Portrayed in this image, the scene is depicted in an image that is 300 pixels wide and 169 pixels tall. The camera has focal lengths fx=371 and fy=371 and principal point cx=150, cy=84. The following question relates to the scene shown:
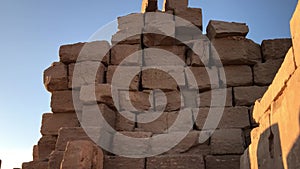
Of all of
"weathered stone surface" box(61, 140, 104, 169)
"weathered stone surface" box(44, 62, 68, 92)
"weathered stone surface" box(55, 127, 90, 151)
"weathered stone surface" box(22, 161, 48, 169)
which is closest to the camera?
"weathered stone surface" box(61, 140, 104, 169)

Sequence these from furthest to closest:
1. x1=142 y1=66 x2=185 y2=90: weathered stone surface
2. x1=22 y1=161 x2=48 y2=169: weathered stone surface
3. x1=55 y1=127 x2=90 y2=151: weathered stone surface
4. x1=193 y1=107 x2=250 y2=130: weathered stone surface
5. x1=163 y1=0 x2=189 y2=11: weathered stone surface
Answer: x1=163 y1=0 x2=189 y2=11: weathered stone surface, x1=142 y1=66 x2=185 y2=90: weathered stone surface, x1=193 y1=107 x2=250 y2=130: weathered stone surface, x1=22 y1=161 x2=48 y2=169: weathered stone surface, x1=55 y1=127 x2=90 y2=151: weathered stone surface

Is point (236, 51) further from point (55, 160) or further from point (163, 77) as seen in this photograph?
point (55, 160)

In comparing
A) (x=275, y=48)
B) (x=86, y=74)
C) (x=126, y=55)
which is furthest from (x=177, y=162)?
(x=275, y=48)

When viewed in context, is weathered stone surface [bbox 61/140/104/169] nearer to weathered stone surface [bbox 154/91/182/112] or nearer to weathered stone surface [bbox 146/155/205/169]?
weathered stone surface [bbox 146/155/205/169]

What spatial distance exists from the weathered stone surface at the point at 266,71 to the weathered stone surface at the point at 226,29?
87 centimetres

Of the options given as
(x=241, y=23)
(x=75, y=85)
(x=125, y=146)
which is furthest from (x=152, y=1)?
(x=125, y=146)

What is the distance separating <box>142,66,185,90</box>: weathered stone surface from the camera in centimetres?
820

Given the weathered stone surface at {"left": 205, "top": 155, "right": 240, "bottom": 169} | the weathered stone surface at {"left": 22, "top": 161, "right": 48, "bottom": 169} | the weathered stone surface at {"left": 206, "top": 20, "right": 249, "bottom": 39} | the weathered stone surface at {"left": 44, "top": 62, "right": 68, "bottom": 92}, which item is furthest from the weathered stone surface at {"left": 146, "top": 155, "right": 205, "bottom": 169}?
the weathered stone surface at {"left": 206, "top": 20, "right": 249, "bottom": 39}

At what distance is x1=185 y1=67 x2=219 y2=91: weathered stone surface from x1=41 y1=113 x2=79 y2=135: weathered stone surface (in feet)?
8.71

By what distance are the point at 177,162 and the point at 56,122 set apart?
3.02 meters

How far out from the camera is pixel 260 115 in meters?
4.79

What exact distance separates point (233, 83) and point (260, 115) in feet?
11.2

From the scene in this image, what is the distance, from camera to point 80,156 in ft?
18.3

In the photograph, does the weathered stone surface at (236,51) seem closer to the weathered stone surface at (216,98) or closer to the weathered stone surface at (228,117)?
the weathered stone surface at (216,98)
